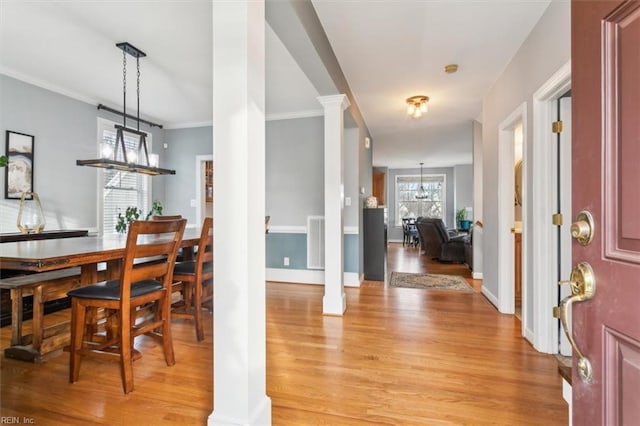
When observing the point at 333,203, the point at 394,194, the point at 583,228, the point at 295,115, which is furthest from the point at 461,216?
the point at 583,228

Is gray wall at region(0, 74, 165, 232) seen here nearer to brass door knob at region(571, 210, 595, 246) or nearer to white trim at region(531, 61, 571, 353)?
brass door knob at region(571, 210, 595, 246)

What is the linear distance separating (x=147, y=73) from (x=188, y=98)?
28.9 inches

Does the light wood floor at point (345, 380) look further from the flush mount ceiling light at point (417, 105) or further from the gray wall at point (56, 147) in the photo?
the flush mount ceiling light at point (417, 105)

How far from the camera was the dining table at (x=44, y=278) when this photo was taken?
162 cm

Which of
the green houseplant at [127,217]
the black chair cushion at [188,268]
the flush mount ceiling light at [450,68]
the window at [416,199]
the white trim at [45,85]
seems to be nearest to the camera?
the black chair cushion at [188,268]

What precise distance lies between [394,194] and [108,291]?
9769 mm

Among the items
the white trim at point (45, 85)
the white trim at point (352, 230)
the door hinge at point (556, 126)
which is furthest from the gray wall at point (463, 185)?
the white trim at point (45, 85)

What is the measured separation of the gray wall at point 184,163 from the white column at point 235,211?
13.1ft

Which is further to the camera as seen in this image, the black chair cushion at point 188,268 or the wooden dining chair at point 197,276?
the black chair cushion at point 188,268

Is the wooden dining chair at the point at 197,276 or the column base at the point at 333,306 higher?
the wooden dining chair at the point at 197,276

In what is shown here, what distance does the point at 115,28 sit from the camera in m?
2.45

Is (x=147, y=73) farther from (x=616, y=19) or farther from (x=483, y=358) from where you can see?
(x=483, y=358)

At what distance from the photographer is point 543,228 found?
224 cm

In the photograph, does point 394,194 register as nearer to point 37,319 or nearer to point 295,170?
point 295,170
